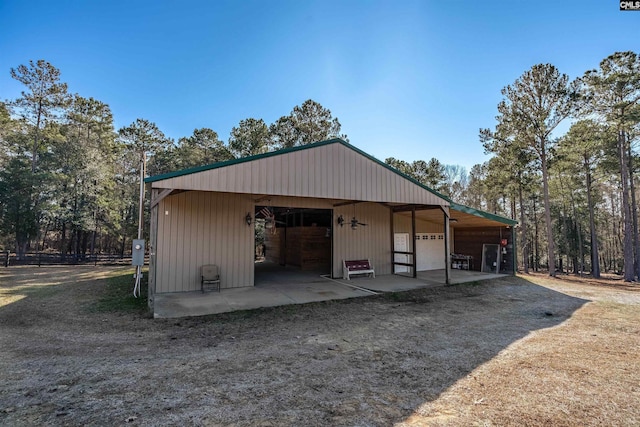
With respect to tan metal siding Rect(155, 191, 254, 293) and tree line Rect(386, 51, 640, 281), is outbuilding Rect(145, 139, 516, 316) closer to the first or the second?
tan metal siding Rect(155, 191, 254, 293)

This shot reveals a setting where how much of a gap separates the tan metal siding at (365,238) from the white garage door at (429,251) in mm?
1910

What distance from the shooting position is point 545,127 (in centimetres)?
1396

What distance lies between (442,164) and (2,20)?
2652cm

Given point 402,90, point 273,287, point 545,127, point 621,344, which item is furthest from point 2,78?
point 545,127

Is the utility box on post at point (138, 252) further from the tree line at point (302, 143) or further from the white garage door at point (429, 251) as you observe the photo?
the tree line at point (302, 143)

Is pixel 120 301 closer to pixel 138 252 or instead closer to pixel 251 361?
pixel 138 252

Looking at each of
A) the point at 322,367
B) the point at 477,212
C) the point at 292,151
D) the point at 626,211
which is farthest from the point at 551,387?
the point at 626,211

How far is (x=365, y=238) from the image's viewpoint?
10.7 m

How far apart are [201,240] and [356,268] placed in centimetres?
501

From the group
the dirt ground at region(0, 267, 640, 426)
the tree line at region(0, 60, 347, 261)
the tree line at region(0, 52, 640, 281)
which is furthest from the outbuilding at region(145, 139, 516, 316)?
the tree line at region(0, 60, 347, 261)

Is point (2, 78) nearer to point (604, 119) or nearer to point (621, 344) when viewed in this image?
point (621, 344)

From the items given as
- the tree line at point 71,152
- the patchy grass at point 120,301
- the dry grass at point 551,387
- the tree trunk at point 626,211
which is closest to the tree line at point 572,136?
the tree trunk at point 626,211

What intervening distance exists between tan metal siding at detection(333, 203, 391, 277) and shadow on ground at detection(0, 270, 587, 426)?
143 inches

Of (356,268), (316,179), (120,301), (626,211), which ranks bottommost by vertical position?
(120,301)
